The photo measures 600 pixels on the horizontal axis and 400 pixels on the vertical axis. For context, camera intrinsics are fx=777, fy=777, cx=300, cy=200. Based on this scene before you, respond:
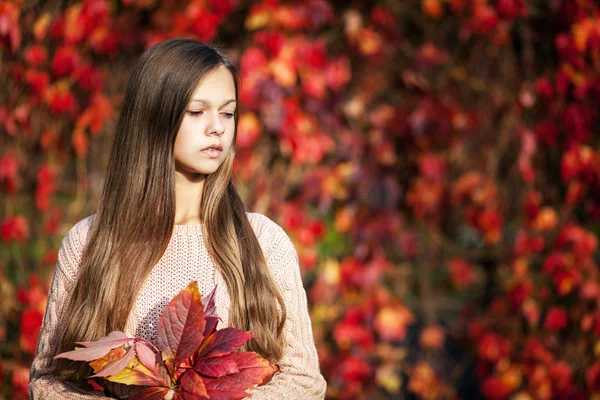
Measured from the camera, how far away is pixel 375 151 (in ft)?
10.9

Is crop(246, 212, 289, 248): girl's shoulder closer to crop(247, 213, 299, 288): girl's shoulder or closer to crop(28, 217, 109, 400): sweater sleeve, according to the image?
crop(247, 213, 299, 288): girl's shoulder

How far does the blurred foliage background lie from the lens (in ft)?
10.3

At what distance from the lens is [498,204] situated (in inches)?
139

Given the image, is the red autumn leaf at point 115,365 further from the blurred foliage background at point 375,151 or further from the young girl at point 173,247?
the blurred foliage background at point 375,151

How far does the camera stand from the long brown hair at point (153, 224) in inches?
67.1

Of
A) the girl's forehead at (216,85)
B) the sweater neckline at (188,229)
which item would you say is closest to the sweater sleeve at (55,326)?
the sweater neckline at (188,229)

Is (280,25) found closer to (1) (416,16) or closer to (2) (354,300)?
(1) (416,16)

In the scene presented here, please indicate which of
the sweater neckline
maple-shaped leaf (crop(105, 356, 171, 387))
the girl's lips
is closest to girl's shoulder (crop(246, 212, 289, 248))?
the sweater neckline

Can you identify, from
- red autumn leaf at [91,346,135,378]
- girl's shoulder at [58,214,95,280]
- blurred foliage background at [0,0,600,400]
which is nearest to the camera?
red autumn leaf at [91,346,135,378]

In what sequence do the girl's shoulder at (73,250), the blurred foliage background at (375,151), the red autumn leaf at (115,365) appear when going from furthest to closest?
the blurred foliage background at (375,151) → the girl's shoulder at (73,250) → the red autumn leaf at (115,365)

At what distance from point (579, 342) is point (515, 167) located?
812 millimetres

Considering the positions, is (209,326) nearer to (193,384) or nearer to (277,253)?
(193,384)

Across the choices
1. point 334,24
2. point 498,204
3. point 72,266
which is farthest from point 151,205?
point 498,204

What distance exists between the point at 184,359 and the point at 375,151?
2.00 metres
